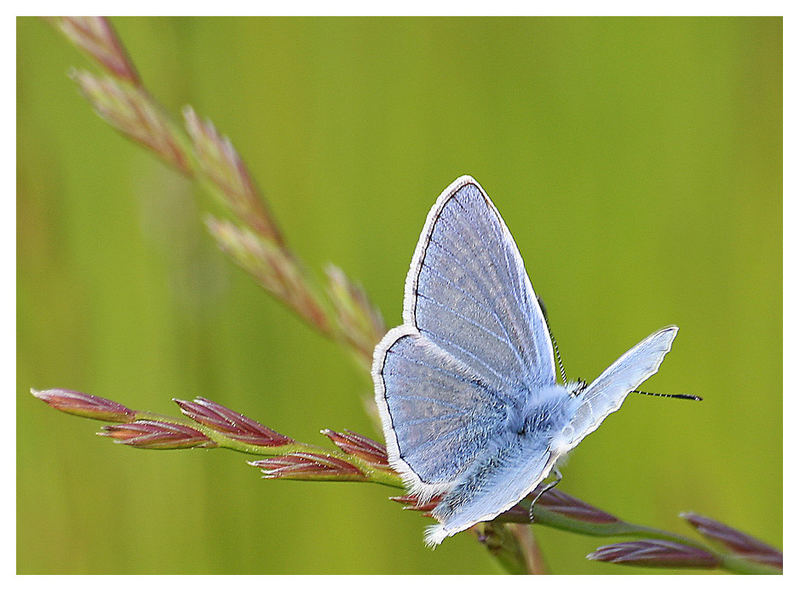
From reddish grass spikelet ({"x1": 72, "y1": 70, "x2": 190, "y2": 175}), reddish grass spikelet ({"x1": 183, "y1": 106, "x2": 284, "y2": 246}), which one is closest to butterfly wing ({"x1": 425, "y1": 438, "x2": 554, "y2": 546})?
reddish grass spikelet ({"x1": 183, "y1": 106, "x2": 284, "y2": 246})

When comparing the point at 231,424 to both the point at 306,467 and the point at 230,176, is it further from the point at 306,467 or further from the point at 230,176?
the point at 230,176

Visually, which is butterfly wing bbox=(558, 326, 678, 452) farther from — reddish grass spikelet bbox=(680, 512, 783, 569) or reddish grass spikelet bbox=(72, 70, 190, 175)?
reddish grass spikelet bbox=(72, 70, 190, 175)

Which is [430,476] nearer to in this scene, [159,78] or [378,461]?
[378,461]

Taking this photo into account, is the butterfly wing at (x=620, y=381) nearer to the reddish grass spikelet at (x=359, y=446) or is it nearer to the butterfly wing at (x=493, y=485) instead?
the butterfly wing at (x=493, y=485)

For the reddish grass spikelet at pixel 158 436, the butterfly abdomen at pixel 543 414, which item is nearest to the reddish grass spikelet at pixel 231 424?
the reddish grass spikelet at pixel 158 436

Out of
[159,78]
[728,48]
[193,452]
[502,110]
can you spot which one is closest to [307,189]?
[159,78]

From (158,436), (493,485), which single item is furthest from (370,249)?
(158,436)
